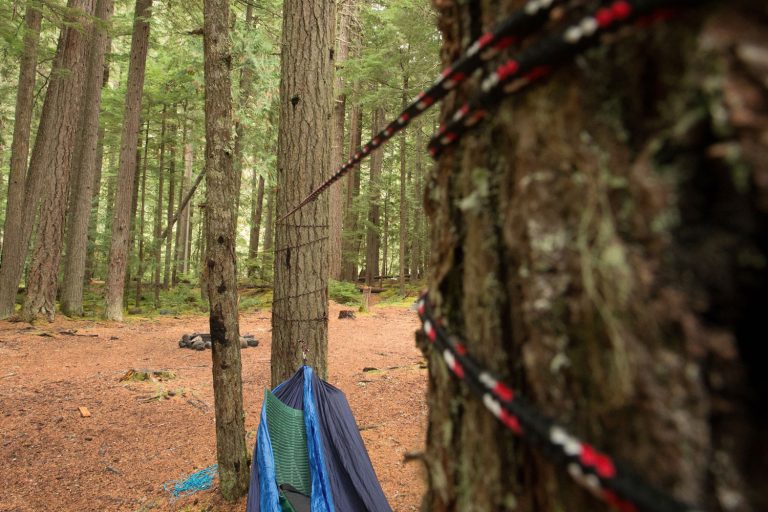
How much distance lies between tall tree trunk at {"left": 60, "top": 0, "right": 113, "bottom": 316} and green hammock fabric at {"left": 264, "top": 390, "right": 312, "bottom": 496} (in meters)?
10.3

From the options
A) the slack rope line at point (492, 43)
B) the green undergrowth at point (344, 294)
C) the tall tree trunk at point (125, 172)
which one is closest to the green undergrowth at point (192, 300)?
the green undergrowth at point (344, 294)

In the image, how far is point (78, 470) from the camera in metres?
4.00

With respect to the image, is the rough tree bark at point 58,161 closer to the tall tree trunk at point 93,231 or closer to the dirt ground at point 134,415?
the dirt ground at point 134,415

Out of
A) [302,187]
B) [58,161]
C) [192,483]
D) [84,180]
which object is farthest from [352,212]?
[192,483]

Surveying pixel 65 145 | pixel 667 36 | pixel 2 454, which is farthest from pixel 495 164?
pixel 65 145

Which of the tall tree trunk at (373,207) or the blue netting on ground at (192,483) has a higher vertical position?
the tall tree trunk at (373,207)

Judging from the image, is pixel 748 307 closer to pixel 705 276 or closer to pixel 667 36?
pixel 705 276

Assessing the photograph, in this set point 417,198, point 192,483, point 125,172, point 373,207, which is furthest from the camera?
point 417,198

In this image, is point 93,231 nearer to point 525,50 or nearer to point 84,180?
point 84,180

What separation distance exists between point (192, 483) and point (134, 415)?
1.83 meters

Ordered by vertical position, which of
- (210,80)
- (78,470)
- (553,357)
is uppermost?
(210,80)

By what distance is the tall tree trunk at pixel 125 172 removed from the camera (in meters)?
10.7

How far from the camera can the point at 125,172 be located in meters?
10.8

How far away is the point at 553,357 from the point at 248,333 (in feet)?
31.3
